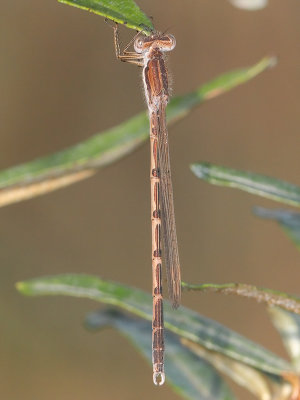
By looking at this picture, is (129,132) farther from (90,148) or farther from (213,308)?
(213,308)

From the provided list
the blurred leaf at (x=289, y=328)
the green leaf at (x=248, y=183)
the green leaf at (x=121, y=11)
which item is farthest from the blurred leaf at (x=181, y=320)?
the green leaf at (x=121, y=11)

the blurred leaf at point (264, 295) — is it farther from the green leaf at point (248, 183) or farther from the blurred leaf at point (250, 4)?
the blurred leaf at point (250, 4)

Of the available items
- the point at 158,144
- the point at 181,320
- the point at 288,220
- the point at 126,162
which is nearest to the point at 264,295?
the point at 181,320

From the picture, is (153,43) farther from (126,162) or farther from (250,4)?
(126,162)

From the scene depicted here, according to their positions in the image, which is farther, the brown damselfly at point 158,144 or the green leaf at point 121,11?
the brown damselfly at point 158,144

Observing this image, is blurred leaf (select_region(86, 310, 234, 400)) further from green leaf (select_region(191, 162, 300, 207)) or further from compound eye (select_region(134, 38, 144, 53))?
compound eye (select_region(134, 38, 144, 53))

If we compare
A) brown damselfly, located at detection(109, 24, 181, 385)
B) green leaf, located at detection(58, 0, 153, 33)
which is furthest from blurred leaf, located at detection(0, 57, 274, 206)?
green leaf, located at detection(58, 0, 153, 33)
